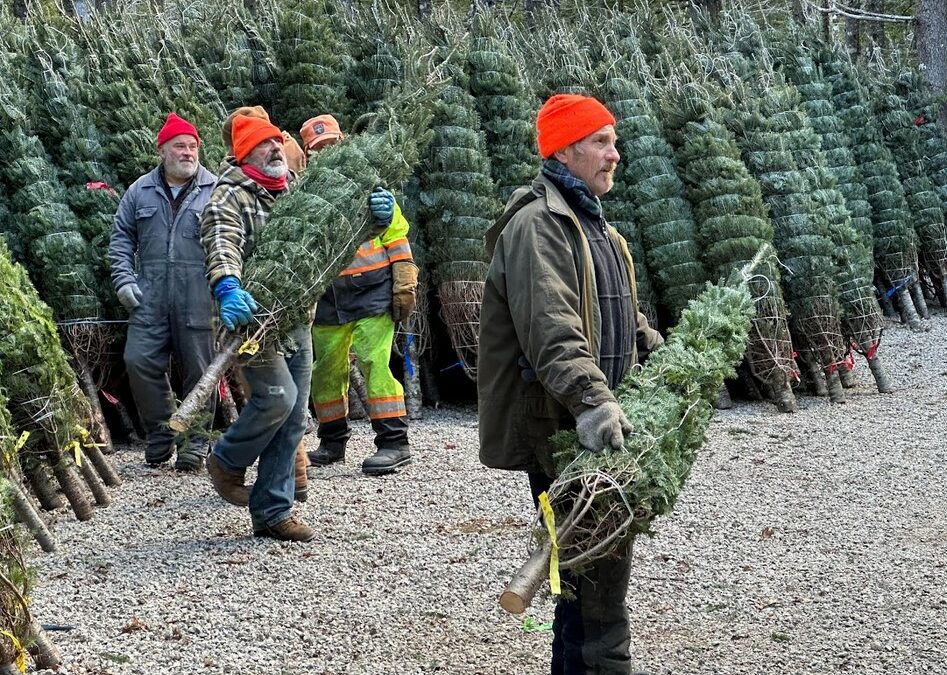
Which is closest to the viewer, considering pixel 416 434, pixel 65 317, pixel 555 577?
pixel 555 577

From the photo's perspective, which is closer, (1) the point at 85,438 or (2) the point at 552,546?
(2) the point at 552,546

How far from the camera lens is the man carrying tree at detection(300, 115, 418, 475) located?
7.93 m

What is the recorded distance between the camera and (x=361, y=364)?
819cm

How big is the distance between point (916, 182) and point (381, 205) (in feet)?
30.0

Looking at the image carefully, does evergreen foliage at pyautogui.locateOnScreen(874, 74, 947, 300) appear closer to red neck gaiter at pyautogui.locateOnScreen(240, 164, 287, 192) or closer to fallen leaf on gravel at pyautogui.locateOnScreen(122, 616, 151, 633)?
red neck gaiter at pyautogui.locateOnScreen(240, 164, 287, 192)

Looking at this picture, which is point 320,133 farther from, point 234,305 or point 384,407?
point 234,305

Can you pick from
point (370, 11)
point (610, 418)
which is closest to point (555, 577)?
point (610, 418)

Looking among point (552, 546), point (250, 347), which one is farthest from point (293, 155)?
point (552, 546)

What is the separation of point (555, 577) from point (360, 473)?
447 centimetres

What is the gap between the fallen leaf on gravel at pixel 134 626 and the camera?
17.2 feet

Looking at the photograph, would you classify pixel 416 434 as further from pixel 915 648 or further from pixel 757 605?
pixel 915 648

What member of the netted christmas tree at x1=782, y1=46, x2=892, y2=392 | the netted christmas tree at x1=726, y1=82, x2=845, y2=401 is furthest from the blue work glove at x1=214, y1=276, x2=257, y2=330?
the netted christmas tree at x1=782, y1=46, x2=892, y2=392

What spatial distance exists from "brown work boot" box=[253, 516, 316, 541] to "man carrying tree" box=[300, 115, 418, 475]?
158 centimetres

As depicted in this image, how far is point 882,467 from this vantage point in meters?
8.01
